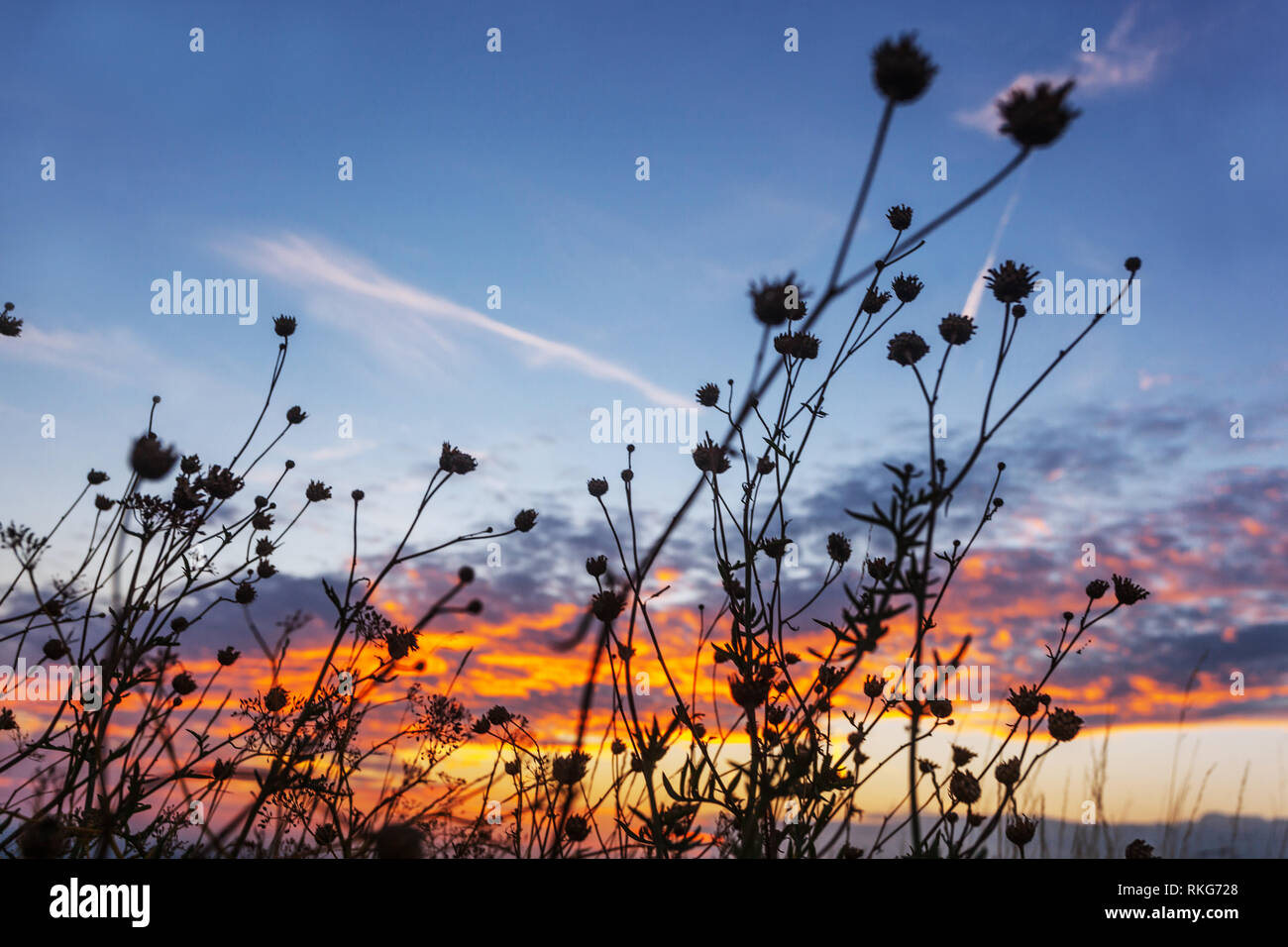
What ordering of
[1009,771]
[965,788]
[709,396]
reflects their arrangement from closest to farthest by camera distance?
[965,788] < [1009,771] < [709,396]

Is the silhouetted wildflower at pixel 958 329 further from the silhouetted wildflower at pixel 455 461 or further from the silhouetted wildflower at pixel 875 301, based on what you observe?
the silhouetted wildflower at pixel 455 461

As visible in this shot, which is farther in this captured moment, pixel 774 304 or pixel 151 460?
pixel 151 460

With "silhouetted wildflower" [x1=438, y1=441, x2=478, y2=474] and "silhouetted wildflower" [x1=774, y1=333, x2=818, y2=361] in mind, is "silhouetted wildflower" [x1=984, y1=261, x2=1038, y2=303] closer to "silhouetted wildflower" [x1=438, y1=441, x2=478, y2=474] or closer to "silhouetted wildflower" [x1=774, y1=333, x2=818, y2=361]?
"silhouetted wildflower" [x1=774, y1=333, x2=818, y2=361]

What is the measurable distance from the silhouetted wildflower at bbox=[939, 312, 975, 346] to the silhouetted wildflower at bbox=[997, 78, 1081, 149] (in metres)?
1.32

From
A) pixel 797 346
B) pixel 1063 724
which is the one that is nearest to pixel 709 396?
pixel 797 346

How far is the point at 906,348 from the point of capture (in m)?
2.61

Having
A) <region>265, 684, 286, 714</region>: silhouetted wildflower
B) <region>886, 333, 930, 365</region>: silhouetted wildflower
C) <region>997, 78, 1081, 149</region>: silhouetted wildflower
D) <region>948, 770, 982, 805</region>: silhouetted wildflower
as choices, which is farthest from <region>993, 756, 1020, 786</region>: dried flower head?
<region>265, 684, 286, 714</region>: silhouetted wildflower

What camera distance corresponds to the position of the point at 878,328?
2852mm

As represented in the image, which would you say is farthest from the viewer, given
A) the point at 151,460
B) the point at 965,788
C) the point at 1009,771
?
the point at 1009,771

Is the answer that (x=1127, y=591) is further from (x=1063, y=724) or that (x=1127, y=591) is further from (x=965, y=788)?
(x=965, y=788)

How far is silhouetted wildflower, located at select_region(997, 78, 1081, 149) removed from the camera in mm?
1278

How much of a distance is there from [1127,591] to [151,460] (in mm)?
3245
